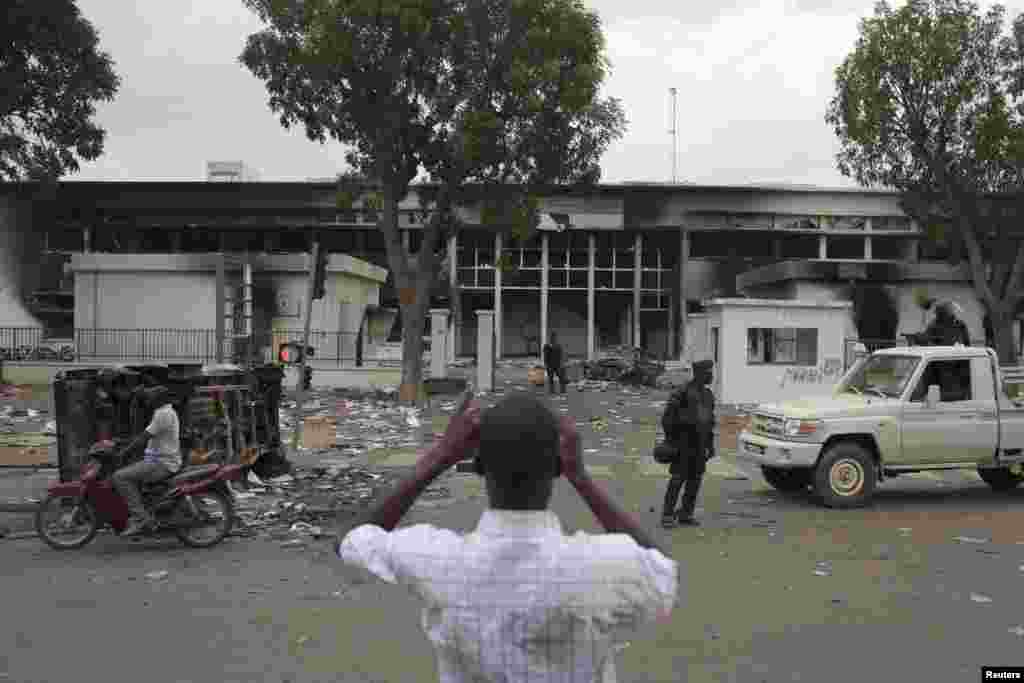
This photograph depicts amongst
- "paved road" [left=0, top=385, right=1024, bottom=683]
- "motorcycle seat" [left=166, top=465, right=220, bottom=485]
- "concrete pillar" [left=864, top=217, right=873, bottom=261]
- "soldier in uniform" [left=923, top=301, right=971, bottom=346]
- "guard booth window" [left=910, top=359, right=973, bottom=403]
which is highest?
"concrete pillar" [left=864, top=217, right=873, bottom=261]

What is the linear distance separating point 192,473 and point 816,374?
63.3ft

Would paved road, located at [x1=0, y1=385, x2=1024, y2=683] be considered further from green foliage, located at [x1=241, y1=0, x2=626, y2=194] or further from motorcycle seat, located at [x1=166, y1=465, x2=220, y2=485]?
green foliage, located at [x1=241, y1=0, x2=626, y2=194]

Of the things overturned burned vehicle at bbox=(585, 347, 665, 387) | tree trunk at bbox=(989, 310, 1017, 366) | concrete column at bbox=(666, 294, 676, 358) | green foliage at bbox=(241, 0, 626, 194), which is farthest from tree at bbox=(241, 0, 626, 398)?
concrete column at bbox=(666, 294, 676, 358)

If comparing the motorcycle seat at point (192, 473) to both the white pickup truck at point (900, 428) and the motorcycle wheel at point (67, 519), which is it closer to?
the motorcycle wheel at point (67, 519)

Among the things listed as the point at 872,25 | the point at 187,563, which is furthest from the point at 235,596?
the point at 872,25

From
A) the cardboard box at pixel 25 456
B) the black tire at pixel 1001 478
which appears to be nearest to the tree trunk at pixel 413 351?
the cardboard box at pixel 25 456

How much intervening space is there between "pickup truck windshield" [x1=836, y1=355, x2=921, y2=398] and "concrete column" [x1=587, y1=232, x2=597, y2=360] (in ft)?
116

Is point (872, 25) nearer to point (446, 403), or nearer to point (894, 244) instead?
point (446, 403)

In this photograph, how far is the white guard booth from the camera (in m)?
24.9

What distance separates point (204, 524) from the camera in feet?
29.6

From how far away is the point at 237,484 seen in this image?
12133 millimetres

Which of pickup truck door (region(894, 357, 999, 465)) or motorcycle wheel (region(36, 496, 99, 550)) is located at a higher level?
pickup truck door (region(894, 357, 999, 465))

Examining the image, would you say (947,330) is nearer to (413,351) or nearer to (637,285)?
(413,351)

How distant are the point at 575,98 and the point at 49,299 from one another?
3243 cm
